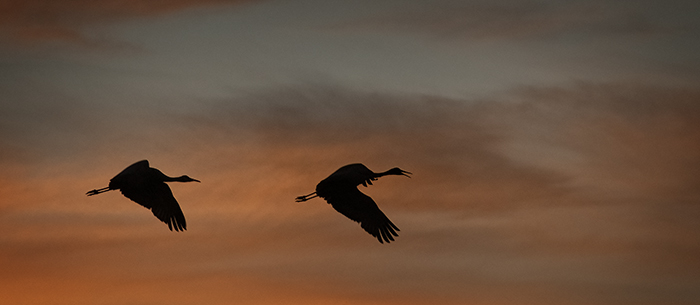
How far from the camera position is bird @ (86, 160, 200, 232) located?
5291cm

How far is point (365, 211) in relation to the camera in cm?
5275

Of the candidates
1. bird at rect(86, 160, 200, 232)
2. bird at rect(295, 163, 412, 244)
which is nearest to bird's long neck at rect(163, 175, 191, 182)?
bird at rect(86, 160, 200, 232)

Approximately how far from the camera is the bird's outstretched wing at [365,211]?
5256cm

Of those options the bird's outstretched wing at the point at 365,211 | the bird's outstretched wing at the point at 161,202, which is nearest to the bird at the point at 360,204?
the bird's outstretched wing at the point at 365,211

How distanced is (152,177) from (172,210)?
5.74ft

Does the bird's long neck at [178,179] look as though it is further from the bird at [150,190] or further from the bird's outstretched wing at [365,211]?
the bird's outstretched wing at [365,211]

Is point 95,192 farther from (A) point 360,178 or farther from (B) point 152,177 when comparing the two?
(A) point 360,178

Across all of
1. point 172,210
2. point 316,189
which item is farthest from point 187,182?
point 316,189

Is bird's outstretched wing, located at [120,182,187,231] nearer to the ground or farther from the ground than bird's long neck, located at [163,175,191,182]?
nearer to the ground

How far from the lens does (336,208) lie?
5262 cm

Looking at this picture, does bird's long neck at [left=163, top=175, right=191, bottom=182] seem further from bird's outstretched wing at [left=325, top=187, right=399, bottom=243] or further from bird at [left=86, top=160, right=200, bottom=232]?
bird's outstretched wing at [left=325, top=187, right=399, bottom=243]

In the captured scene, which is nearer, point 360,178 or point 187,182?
point 360,178

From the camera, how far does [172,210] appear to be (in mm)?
54594

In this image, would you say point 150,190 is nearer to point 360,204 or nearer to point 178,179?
point 178,179
